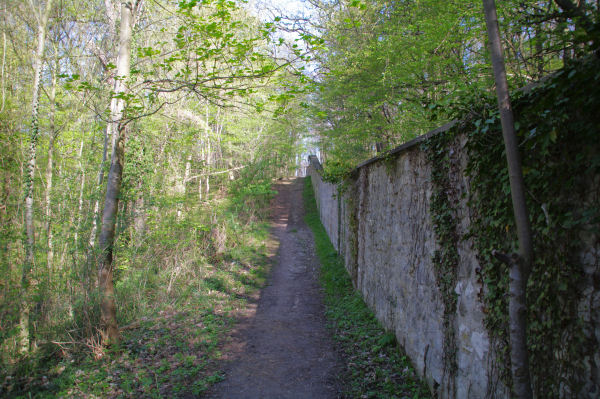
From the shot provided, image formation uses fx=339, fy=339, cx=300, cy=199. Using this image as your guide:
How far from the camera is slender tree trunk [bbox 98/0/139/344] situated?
546 cm

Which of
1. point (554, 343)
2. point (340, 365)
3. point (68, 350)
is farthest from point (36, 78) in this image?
point (554, 343)

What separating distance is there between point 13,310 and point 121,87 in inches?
155

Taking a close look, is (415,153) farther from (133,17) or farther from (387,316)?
(133,17)

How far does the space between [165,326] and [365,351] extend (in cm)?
363

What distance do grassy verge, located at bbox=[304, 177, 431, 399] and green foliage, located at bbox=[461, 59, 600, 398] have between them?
1.88m

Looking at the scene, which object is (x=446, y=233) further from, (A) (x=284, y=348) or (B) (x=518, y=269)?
(A) (x=284, y=348)

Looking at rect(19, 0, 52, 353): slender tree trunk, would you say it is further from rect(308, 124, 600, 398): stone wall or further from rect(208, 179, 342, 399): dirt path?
rect(308, 124, 600, 398): stone wall

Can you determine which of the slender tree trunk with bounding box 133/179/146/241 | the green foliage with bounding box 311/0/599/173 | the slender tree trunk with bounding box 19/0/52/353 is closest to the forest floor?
the slender tree trunk with bounding box 133/179/146/241

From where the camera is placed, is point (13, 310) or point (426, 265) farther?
point (13, 310)

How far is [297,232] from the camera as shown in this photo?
1580 centimetres

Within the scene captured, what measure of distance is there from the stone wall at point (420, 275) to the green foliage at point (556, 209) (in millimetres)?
125

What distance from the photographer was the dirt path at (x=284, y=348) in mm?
4281

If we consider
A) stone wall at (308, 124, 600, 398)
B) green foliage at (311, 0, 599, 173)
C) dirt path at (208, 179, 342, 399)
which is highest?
green foliage at (311, 0, 599, 173)

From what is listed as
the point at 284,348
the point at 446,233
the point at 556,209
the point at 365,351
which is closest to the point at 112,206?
the point at 284,348
